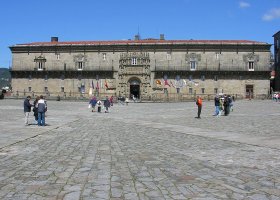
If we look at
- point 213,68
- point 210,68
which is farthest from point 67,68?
point 213,68

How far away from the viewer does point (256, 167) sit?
7.93 m

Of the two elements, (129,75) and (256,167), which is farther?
(129,75)

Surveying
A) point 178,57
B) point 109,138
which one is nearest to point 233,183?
point 109,138

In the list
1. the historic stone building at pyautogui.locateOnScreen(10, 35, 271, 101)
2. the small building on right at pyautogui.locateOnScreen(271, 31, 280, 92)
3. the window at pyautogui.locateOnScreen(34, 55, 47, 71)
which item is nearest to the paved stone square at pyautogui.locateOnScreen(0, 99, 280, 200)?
the historic stone building at pyautogui.locateOnScreen(10, 35, 271, 101)

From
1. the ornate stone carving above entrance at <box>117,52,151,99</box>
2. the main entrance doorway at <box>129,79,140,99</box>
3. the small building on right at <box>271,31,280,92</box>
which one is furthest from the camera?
the small building on right at <box>271,31,280,92</box>

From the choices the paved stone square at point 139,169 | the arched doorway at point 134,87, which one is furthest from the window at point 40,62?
the paved stone square at point 139,169

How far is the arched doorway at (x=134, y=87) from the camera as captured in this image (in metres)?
65.5

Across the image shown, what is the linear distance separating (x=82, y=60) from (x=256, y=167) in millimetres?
59043

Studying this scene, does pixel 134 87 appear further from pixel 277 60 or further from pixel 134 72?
pixel 277 60

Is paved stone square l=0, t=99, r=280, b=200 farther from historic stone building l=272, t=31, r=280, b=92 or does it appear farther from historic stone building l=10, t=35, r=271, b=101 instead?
historic stone building l=272, t=31, r=280, b=92

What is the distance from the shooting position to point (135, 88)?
6625 centimetres

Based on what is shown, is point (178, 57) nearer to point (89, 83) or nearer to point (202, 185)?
point (89, 83)

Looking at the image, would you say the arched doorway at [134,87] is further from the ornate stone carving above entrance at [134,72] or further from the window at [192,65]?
the window at [192,65]

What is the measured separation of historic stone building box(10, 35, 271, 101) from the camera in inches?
2485
